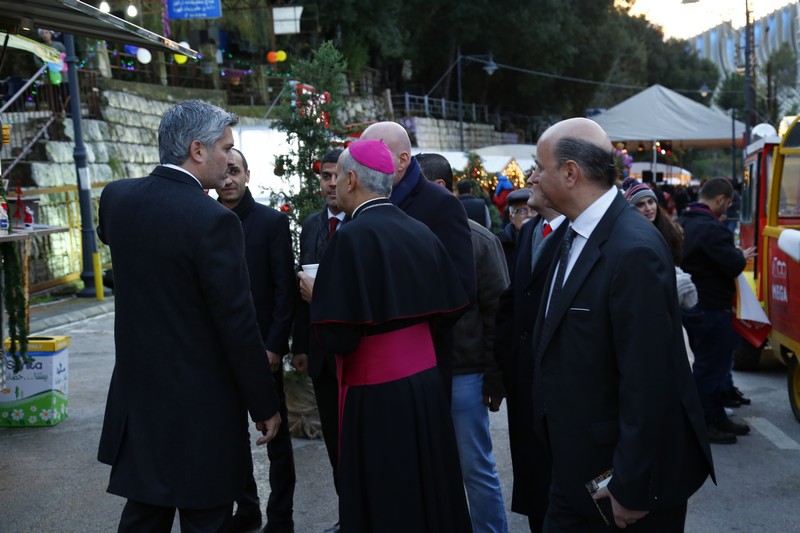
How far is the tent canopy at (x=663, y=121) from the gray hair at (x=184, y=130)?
25855mm

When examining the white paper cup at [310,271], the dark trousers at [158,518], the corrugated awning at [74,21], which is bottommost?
the dark trousers at [158,518]

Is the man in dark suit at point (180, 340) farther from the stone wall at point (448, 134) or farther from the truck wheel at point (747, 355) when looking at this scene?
the stone wall at point (448, 134)

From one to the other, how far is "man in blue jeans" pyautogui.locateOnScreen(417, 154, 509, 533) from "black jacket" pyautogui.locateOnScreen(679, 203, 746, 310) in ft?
8.14

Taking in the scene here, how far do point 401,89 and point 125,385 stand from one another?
1691 inches

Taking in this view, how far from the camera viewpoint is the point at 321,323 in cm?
337

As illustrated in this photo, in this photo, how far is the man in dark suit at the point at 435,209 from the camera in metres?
4.00

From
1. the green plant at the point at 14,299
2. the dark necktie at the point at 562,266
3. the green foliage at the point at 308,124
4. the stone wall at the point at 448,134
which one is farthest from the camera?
the stone wall at the point at 448,134

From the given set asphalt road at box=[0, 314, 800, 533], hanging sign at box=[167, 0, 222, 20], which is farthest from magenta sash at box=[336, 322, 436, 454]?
hanging sign at box=[167, 0, 222, 20]

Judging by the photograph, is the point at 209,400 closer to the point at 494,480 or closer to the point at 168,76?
the point at 494,480

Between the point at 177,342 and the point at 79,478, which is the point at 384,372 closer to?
the point at 177,342

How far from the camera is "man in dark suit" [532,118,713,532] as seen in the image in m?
2.55

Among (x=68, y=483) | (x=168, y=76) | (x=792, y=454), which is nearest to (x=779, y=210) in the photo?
(x=792, y=454)

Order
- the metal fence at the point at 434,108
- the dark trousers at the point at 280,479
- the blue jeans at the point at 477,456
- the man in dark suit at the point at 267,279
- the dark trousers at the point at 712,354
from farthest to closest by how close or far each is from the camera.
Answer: the metal fence at the point at 434,108 < the dark trousers at the point at 712,354 < the man in dark suit at the point at 267,279 < the dark trousers at the point at 280,479 < the blue jeans at the point at 477,456

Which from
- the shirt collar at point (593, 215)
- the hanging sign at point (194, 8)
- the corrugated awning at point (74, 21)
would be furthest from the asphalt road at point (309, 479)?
the hanging sign at point (194, 8)
